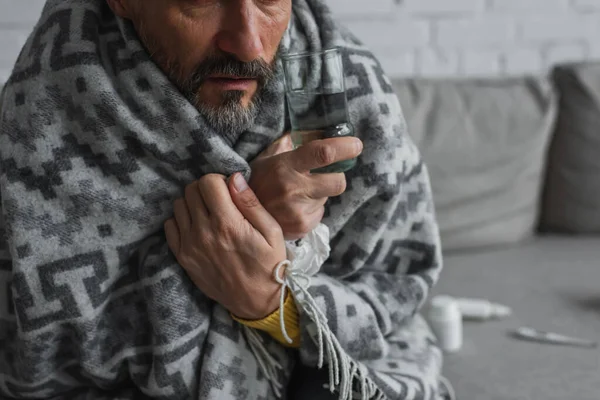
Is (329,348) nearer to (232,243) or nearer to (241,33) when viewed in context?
(232,243)

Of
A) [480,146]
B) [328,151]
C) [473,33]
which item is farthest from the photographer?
[473,33]

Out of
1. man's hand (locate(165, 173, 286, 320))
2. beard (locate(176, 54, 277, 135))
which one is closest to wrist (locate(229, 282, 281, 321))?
man's hand (locate(165, 173, 286, 320))

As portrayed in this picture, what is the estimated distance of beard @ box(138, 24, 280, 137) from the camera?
3.08 feet

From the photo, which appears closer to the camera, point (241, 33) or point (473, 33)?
point (241, 33)

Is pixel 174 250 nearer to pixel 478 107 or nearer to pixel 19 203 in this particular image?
pixel 19 203

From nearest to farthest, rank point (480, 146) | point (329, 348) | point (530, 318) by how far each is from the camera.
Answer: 1. point (329, 348)
2. point (530, 318)
3. point (480, 146)

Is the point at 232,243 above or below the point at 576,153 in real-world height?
above

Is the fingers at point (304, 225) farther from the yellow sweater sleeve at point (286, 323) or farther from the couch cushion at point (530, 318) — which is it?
the couch cushion at point (530, 318)

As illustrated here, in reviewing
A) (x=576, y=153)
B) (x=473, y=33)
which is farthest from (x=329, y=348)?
(x=473, y=33)

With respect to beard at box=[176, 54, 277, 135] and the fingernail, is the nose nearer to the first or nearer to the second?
beard at box=[176, 54, 277, 135]

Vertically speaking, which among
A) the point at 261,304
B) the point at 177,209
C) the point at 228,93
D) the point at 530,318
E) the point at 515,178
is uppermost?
the point at 228,93

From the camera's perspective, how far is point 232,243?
961mm

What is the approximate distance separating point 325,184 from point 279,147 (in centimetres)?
12

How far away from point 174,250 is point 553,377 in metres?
0.68
